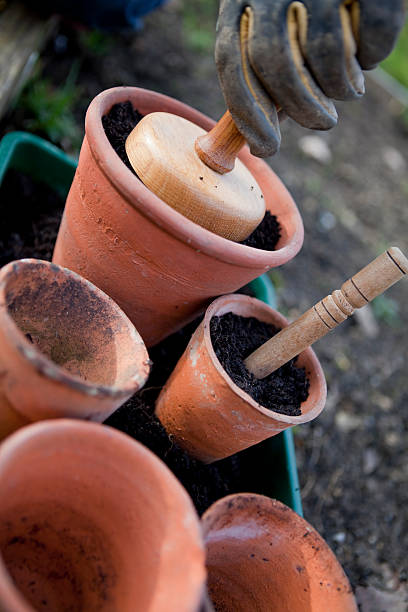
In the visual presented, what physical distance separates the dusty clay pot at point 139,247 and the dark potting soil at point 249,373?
10 centimetres

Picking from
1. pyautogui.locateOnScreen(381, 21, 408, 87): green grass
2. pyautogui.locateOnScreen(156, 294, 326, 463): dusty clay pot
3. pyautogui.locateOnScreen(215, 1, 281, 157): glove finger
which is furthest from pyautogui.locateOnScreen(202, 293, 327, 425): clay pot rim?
pyautogui.locateOnScreen(381, 21, 408, 87): green grass

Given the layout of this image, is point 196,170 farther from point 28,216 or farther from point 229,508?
point 28,216

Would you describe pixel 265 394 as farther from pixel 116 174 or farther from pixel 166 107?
pixel 166 107

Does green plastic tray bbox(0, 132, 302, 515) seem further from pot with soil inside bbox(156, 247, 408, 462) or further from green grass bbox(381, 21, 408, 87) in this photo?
green grass bbox(381, 21, 408, 87)

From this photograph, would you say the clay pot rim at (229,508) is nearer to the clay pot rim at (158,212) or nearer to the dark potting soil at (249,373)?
the dark potting soil at (249,373)

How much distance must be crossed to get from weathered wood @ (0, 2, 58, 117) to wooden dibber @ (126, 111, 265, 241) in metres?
0.96

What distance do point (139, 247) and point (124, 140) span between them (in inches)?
12.3

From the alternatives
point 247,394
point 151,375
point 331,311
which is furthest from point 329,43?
point 151,375

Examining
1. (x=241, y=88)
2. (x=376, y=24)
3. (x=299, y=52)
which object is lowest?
(x=241, y=88)

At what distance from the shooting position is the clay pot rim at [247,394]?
1211 mm

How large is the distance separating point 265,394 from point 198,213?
0.48 m

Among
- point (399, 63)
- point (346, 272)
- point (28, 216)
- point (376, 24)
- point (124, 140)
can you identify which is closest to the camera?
point (376, 24)

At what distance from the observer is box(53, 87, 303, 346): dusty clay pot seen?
3.73 feet

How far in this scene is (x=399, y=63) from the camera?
4750 millimetres
